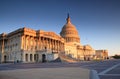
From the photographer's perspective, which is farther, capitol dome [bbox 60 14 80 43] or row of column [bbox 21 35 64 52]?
capitol dome [bbox 60 14 80 43]

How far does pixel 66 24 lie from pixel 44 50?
71.5 meters

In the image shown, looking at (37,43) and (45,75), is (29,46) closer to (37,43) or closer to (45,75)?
(37,43)

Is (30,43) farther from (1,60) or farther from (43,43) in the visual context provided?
(1,60)

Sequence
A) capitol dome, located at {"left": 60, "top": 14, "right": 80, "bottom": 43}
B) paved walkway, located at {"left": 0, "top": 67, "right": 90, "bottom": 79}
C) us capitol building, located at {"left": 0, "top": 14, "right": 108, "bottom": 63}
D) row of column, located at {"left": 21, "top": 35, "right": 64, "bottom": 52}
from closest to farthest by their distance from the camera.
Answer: paved walkway, located at {"left": 0, "top": 67, "right": 90, "bottom": 79}, us capitol building, located at {"left": 0, "top": 14, "right": 108, "bottom": 63}, row of column, located at {"left": 21, "top": 35, "right": 64, "bottom": 52}, capitol dome, located at {"left": 60, "top": 14, "right": 80, "bottom": 43}

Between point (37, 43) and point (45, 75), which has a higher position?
point (37, 43)

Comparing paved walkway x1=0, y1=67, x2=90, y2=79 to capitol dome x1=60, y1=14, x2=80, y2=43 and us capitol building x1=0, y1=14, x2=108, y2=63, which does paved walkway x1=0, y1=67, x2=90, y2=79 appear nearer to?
us capitol building x1=0, y1=14, x2=108, y2=63

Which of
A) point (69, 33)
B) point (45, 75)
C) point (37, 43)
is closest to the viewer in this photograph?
point (45, 75)

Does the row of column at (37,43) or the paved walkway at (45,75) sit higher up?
the row of column at (37,43)

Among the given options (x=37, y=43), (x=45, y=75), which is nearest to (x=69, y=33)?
(x=37, y=43)

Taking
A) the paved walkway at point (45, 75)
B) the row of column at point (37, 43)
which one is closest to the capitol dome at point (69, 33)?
the row of column at point (37, 43)

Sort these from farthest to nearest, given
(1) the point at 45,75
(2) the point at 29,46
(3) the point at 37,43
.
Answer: (3) the point at 37,43
(2) the point at 29,46
(1) the point at 45,75

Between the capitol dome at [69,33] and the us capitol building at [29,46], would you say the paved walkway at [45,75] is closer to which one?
the us capitol building at [29,46]

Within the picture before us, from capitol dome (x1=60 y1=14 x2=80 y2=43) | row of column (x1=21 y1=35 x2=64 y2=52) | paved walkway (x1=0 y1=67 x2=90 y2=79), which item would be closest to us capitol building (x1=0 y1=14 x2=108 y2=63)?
row of column (x1=21 y1=35 x2=64 y2=52)

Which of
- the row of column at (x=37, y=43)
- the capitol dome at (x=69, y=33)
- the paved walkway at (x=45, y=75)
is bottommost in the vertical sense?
the paved walkway at (x=45, y=75)
